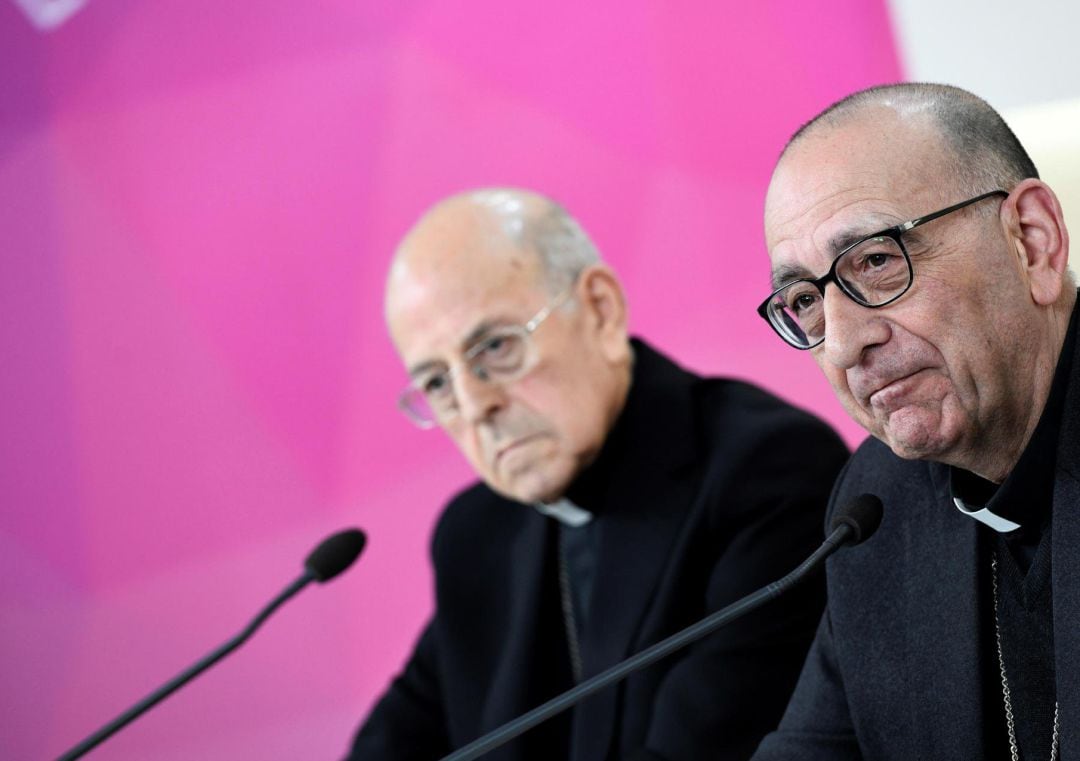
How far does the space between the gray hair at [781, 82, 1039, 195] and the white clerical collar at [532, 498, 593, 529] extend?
113 cm

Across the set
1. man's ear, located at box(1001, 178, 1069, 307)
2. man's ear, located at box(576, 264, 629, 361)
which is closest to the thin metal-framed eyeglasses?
man's ear, located at box(576, 264, 629, 361)

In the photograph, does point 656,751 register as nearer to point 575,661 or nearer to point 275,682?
point 575,661

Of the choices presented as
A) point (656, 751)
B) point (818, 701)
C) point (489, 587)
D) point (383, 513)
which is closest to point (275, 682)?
point (383, 513)

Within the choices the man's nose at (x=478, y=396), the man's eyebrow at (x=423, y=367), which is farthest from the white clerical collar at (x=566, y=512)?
the man's eyebrow at (x=423, y=367)

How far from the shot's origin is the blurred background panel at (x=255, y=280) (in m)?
3.51

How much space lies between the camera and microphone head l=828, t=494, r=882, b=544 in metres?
1.60

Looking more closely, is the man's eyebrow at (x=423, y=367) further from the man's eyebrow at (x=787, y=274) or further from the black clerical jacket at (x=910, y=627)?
the man's eyebrow at (x=787, y=274)

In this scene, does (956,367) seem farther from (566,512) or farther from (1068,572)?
(566,512)

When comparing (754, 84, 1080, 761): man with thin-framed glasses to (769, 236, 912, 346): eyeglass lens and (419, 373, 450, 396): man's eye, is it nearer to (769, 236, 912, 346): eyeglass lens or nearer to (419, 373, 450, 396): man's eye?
(769, 236, 912, 346): eyeglass lens

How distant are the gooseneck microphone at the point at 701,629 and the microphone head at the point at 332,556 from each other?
0.54 meters

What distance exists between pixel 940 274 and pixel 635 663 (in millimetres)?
525

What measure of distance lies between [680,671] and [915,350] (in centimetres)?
84

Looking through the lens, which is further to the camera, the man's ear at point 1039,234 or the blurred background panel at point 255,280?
the blurred background panel at point 255,280

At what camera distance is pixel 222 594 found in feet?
11.9
